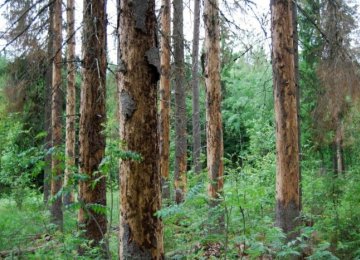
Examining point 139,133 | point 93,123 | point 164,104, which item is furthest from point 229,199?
point 164,104

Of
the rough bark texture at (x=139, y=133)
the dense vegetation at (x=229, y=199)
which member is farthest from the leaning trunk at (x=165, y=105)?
the rough bark texture at (x=139, y=133)

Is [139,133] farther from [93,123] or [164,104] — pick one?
[164,104]

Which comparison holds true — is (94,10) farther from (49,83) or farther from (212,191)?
(49,83)

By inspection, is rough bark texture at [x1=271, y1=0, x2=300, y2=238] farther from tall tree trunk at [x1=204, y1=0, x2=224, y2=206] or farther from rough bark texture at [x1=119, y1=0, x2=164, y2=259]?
rough bark texture at [x1=119, y1=0, x2=164, y2=259]

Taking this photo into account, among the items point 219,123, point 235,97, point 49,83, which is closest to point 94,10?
point 219,123

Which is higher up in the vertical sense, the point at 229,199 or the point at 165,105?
the point at 165,105

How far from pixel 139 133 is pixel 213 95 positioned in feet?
21.2

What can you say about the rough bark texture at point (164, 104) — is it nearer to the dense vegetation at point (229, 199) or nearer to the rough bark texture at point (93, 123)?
the dense vegetation at point (229, 199)

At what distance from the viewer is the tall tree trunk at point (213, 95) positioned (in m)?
10.1

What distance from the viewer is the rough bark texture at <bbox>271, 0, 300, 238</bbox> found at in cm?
811

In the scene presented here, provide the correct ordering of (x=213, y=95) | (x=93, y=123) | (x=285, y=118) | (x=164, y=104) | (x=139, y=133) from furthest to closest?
(x=164, y=104), (x=213, y=95), (x=285, y=118), (x=93, y=123), (x=139, y=133)

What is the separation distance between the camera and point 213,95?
404 inches

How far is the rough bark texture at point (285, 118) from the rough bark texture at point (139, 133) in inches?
182

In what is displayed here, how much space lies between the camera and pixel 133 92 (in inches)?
156
